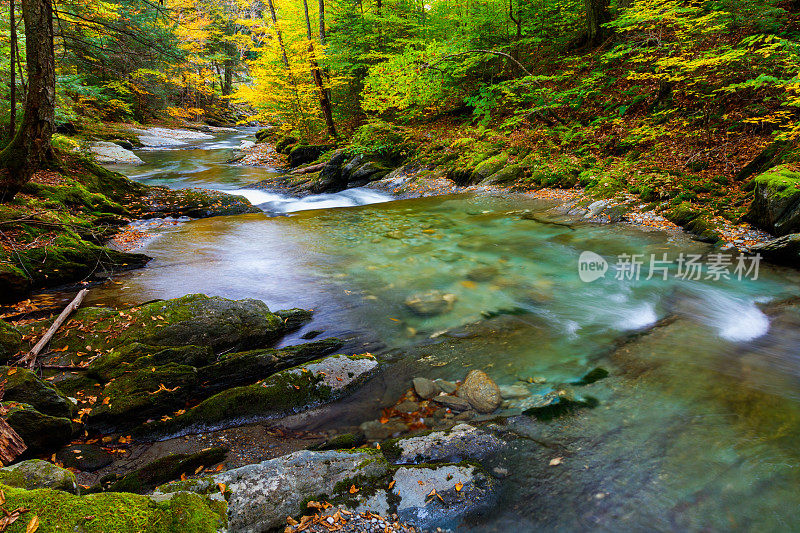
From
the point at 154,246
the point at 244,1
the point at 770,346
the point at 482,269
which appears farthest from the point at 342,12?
the point at 244,1

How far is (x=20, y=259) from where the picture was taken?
5195mm

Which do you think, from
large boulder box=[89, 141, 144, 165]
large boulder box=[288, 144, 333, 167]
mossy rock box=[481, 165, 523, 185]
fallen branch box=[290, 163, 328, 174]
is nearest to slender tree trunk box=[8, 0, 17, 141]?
fallen branch box=[290, 163, 328, 174]

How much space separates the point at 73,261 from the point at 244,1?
3713cm

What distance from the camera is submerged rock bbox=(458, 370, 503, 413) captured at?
11.3 ft

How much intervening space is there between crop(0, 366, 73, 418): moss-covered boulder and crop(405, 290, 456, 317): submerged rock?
149 inches

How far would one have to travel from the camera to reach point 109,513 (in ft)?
5.39

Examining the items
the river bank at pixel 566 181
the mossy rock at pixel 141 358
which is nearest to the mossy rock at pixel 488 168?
the river bank at pixel 566 181

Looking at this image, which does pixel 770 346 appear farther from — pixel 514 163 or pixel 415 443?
pixel 514 163

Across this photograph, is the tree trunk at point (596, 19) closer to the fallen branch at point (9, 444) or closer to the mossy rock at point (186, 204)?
the mossy rock at point (186, 204)

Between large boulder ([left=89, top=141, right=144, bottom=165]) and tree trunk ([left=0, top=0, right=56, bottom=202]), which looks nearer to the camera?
tree trunk ([left=0, top=0, right=56, bottom=202])

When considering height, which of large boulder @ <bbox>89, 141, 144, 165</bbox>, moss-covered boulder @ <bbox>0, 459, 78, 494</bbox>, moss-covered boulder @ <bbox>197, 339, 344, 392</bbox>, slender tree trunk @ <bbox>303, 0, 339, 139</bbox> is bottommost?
moss-covered boulder @ <bbox>197, 339, 344, 392</bbox>

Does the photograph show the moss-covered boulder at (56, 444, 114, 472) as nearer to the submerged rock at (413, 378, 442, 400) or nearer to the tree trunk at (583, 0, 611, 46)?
the submerged rock at (413, 378, 442, 400)

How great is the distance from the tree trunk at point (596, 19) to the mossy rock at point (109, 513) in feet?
56.5

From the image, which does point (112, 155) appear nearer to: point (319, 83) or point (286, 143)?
point (286, 143)
